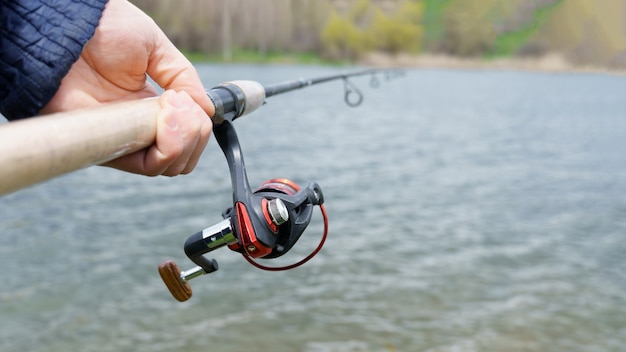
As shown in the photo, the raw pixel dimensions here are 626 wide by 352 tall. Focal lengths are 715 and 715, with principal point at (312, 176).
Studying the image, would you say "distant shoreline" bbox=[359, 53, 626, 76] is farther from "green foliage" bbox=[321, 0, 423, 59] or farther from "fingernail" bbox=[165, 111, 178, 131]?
"fingernail" bbox=[165, 111, 178, 131]

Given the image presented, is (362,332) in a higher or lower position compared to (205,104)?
lower

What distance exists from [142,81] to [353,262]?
456 cm

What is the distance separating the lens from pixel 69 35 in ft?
3.56

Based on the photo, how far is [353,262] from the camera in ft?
19.1

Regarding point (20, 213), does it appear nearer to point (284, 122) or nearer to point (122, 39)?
point (122, 39)

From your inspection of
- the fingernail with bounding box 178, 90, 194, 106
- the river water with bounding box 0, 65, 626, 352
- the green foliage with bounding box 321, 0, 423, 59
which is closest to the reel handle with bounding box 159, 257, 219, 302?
the fingernail with bounding box 178, 90, 194, 106

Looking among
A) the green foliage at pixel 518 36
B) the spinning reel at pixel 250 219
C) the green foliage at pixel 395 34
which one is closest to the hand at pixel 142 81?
the spinning reel at pixel 250 219

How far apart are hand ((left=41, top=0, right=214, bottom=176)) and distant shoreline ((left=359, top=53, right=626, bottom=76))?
4674 centimetres

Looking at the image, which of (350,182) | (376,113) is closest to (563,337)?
(350,182)

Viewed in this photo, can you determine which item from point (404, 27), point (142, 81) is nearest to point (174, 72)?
point (142, 81)

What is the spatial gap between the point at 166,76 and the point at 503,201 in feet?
24.7

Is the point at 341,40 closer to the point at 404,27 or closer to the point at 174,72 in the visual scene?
the point at 404,27

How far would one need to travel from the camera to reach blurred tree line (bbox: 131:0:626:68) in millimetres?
37875

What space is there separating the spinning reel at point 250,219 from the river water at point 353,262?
2.99 m
